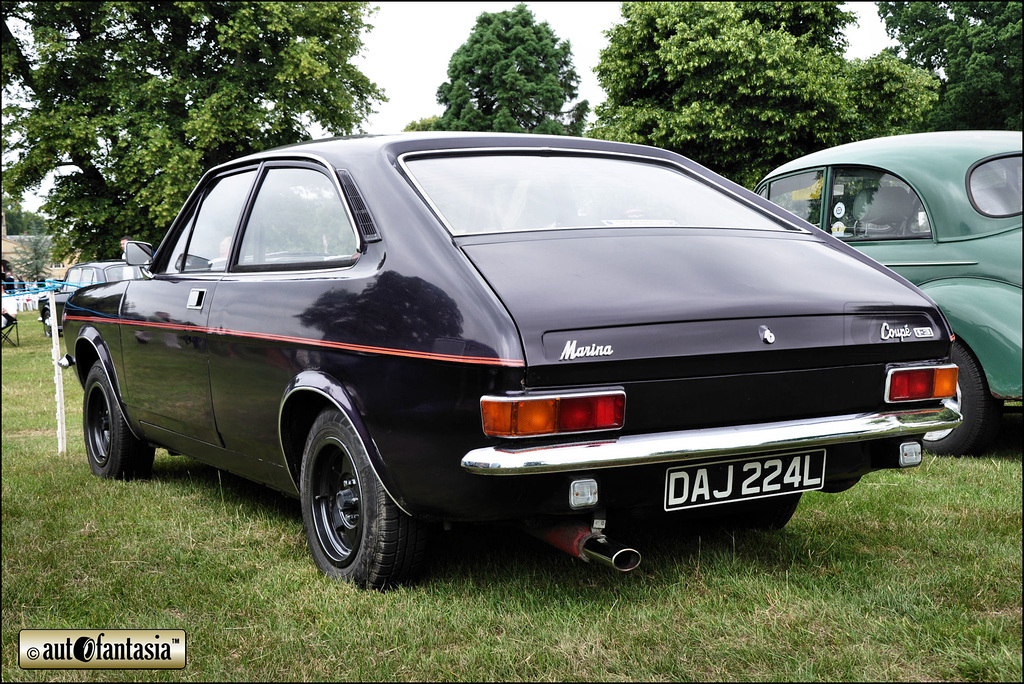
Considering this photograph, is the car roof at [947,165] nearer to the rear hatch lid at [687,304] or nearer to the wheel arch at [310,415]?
the rear hatch lid at [687,304]

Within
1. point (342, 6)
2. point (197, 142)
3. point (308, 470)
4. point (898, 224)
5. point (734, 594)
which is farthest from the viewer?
point (342, 6)

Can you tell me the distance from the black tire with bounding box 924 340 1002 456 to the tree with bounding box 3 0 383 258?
24628 millimetres

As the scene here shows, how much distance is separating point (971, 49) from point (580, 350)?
26.5 ft

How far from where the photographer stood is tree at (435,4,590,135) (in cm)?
3525

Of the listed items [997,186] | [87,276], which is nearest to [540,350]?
[997,186]

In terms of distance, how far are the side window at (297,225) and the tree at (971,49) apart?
620 cm

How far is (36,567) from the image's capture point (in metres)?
3.58

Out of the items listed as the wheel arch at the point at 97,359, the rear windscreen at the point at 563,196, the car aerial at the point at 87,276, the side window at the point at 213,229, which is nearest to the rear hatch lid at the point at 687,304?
the rear windscreen at the point at 563,196

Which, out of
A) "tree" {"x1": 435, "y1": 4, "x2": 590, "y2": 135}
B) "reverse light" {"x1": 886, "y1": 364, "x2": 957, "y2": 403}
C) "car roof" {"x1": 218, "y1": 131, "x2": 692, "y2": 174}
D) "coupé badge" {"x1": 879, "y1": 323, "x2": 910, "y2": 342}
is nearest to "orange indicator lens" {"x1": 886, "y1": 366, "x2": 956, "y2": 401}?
"reverse light" {"x1": 886, "y1": 364, "x2": 957, "y2": 403}

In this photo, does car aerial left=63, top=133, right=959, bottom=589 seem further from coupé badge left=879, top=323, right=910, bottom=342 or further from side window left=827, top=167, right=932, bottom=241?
side window left=827, top=167, right=932, bottom=241

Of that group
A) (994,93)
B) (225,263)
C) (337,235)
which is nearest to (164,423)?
(225,263)

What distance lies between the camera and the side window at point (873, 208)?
239 inches

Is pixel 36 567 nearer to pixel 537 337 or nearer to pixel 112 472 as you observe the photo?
pixel 112 472

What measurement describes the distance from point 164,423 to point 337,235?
1668mm
